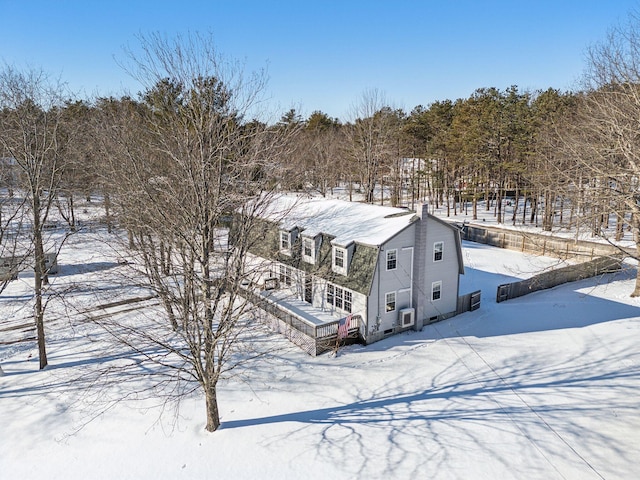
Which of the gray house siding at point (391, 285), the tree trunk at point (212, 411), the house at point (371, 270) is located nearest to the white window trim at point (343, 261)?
the house at point (371, 270)

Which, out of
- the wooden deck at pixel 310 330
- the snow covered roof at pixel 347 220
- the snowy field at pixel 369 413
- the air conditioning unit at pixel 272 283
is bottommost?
the snowy field at pixel 369 413

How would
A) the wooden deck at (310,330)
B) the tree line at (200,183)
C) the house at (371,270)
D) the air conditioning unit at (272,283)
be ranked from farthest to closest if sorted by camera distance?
the air conditioning unit at (272,283) < the house at (371,270) < the wooden deck at (310,330) < the tree line at (200,183)

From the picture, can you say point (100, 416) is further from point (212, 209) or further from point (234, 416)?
point (212, 209)

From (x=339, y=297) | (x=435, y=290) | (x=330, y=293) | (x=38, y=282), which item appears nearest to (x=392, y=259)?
(x=339, y=297)

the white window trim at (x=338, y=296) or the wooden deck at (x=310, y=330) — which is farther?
the white window trim at (x=338, y=296)

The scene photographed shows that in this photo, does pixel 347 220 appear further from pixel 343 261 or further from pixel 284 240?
pixel 284 240

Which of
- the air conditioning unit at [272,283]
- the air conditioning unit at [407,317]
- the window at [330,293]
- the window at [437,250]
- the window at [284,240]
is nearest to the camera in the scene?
the air conditioning unit at [407,317]

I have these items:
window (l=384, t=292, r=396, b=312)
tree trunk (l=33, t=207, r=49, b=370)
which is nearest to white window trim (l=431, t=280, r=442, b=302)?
window (l=384, t=292, r=396, b=312)

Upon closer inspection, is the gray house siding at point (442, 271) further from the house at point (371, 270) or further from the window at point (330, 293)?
the window at point (330, 293)

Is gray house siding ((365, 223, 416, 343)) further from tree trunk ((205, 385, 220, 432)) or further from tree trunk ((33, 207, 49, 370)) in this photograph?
tree trunk ((33, 207, 49, 370))
